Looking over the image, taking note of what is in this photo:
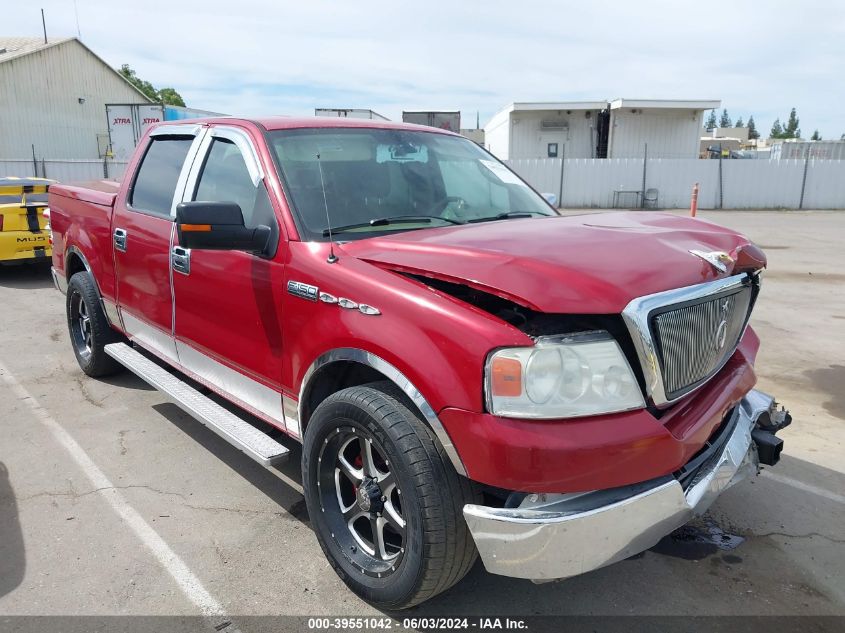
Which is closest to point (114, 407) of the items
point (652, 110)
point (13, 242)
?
point (13, 242)

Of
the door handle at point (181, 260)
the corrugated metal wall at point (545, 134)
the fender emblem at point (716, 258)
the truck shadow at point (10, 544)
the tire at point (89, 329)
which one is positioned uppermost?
the corrugated metal wall at point (545, 134)

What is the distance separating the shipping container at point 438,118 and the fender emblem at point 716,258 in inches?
759

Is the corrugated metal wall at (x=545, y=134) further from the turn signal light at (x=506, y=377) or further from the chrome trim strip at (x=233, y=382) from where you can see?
the turn signal light at (x=506, y=377)

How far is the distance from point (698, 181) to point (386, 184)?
25.8m

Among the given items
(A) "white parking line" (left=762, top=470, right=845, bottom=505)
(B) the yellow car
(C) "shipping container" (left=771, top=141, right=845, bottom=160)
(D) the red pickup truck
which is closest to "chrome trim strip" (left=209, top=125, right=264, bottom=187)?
(D) the red pickup truck

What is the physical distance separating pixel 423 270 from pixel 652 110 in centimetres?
3060

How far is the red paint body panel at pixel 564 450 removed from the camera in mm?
2096

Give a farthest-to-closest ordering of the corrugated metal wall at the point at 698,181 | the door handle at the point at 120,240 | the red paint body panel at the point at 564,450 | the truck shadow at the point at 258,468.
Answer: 1. the corrugated metal wall at the point at 698,181
2. the door handle at the point at 120,240
3. the truck shadow at the point at 258,468
4. the red paint body panel at the point at 564,450

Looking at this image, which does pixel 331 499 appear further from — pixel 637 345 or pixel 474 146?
pixel 474 146

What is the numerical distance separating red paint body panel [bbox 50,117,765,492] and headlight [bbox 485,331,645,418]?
0.12 feet

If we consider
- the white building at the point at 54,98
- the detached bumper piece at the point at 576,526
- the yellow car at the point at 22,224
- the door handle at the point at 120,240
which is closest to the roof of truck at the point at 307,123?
the door handle at the point at 120,240

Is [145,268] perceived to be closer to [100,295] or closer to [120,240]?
[120,240]

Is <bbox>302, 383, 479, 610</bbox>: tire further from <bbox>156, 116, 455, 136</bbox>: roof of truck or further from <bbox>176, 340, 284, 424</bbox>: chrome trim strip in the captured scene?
<bbox>156, 116, 455, 136</bbox>: roof of truck

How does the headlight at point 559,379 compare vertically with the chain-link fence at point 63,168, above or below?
below
